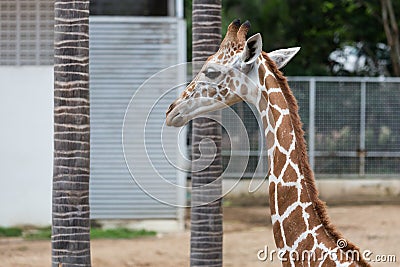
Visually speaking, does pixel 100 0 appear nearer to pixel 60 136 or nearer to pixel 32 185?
pixel 32 185

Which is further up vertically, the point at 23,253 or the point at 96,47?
the point at 96,47

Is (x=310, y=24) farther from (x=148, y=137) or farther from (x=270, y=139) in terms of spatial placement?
(x=270, y=139)

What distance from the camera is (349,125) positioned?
17641mm

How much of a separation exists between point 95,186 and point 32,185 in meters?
1.01

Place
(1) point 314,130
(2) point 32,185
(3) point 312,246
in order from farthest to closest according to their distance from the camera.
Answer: (1) point 314,130, (2) point 32,185, (3) point 312,246

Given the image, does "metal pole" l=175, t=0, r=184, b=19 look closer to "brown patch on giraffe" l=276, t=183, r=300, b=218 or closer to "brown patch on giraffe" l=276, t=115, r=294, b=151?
"brown patch on giraffe" l=276, t=115, r=294, b=151

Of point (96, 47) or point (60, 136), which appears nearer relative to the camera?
point (60, 136)

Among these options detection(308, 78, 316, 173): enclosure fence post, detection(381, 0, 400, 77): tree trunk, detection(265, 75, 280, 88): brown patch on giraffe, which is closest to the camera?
detection(265, 75, 280, 88): brown patch on giraffe

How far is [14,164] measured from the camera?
14.0 m

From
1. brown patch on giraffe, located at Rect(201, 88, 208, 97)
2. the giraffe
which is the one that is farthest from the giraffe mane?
brown patch on giraffe, located at Rect(201, 88, 208, 97)

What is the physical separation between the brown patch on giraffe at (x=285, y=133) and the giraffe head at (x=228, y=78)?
0.28m

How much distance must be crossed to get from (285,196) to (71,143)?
4.79ft

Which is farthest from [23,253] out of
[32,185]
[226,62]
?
[226,62]

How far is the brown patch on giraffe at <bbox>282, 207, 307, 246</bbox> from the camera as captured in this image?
4754mm
